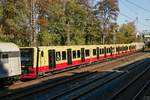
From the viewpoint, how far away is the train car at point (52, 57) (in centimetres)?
2798

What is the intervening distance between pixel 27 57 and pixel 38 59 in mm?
955

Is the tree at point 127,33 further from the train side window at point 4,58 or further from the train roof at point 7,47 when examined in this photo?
the train side window at point 4,58

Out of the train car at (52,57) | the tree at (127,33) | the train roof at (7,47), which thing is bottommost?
the train car at (52,57)

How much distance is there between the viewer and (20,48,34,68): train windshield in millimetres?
27922

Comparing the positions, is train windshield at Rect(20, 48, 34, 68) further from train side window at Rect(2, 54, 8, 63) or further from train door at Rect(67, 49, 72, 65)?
train door at Rect(67, 49, 72, 65)

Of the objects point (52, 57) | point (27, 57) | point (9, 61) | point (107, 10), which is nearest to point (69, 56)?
point (52, 57)

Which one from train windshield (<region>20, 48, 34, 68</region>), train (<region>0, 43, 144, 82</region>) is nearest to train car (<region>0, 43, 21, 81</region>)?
train (<region>0, 43, 144, 82</region>)

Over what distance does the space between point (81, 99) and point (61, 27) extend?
48509 millimetres

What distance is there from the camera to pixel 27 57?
2816 centimetres

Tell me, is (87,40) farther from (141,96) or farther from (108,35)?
(141,96)

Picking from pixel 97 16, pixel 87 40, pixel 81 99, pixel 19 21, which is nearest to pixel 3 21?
pixel 19 21

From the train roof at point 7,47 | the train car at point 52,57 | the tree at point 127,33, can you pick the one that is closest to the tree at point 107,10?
the tree at point 127,33

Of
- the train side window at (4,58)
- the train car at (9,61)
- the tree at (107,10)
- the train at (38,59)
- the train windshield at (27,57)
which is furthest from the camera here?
the tree at (107,10)

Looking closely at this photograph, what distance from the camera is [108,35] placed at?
96.8 metres
